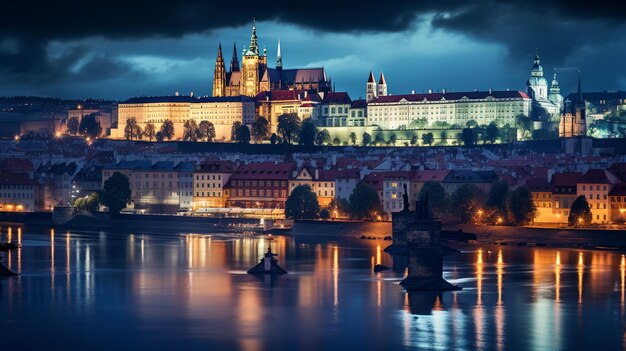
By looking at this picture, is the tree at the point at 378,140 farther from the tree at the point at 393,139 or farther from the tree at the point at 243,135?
the tree at the point at 243,135

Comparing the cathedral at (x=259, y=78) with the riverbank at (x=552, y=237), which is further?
the cathedral at (x=259, y=78)

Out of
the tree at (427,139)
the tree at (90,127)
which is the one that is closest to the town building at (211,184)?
the tree at (427,139)

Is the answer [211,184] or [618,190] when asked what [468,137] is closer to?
[211,184]

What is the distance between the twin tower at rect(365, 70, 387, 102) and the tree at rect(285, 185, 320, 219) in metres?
66.8

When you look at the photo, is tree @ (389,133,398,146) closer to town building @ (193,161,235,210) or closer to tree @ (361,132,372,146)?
tree @ (361,132,372,146)

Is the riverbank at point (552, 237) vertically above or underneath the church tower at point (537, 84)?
underneath

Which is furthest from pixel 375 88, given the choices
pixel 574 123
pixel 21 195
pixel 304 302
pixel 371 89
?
pixel 304 302

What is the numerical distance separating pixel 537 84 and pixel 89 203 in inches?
2784

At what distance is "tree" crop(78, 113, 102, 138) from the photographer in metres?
125

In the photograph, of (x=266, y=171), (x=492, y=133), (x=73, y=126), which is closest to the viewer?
(x=266, y=171)

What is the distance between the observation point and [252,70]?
416 feet

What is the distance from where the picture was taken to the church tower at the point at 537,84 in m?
124

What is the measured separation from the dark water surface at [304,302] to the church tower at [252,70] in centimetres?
8176

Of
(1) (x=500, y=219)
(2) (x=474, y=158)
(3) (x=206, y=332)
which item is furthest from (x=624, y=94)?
(3) (x=206, y=332)
